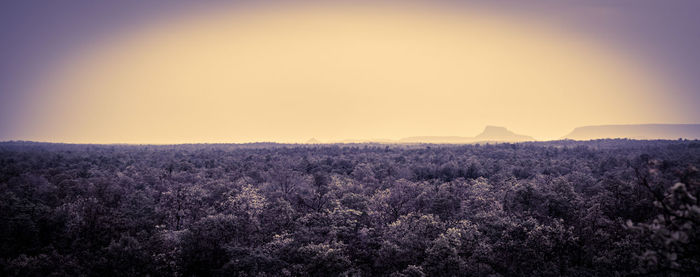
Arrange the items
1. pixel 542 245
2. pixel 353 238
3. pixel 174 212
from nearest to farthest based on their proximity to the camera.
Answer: pixel 542 245 → pixel 353 238 → pixel 174 212

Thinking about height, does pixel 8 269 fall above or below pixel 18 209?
below

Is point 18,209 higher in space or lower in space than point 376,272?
higher

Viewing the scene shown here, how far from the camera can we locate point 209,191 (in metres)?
70.4

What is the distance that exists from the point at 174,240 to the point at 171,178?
47.9m

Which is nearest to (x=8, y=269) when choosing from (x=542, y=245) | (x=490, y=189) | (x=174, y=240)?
(x=174, y=240)

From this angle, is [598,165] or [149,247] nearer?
[149,247]

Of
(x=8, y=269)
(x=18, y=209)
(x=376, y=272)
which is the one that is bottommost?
(x=376, y=272)

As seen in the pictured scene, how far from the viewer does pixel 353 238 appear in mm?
50594

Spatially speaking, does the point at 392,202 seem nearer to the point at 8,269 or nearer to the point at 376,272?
the point at 376,272

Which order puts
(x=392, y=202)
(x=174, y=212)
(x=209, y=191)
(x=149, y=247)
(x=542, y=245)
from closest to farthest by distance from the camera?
1. (x=542, y=245)
2. (x=149, y=247)
3. (x=174, y=212)
4. (x=392, y=202)
5. (x=209, y=191)

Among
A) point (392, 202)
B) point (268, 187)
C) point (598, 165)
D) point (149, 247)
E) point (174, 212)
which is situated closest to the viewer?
point (149, 247)

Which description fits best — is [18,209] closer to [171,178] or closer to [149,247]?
[149,247]

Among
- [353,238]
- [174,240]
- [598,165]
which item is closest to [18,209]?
[174,240]

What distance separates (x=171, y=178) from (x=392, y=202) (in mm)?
56168
